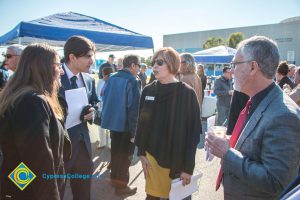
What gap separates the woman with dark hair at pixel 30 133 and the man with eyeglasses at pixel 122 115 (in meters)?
1.97

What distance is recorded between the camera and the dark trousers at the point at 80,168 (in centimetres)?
253

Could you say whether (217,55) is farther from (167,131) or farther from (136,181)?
(167,131)

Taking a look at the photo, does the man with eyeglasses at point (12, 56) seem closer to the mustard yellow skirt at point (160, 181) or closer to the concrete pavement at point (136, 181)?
the concrete pavement at point (136, 181)

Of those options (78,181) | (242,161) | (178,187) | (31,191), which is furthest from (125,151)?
(242,161)

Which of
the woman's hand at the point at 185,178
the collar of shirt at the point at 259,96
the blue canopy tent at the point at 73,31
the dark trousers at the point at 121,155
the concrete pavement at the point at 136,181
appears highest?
the blue canopy tent at the point at 73,31

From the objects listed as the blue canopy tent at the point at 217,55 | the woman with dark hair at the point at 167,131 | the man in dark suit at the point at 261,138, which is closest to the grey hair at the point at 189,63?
the woman with dark hair at the point at 167,131

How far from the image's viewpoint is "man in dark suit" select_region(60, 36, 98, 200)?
251 centimetres

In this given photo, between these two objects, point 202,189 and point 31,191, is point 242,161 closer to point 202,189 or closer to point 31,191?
point 31,191

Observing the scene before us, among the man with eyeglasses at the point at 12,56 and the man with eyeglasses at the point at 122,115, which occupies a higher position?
the man with eyeglasses at the point at 12,56

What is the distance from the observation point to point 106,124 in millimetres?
3805

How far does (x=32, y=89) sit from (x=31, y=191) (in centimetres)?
66

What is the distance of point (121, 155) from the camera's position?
3.75 meters

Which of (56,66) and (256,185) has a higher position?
(56,66)

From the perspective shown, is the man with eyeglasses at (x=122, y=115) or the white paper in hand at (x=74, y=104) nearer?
the white paper in hand at (x=74, y=104)
